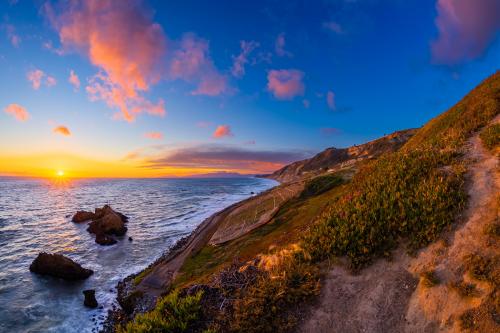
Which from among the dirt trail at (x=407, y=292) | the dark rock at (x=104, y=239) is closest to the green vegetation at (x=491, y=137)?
the dirt trail at (x=407, y=292)

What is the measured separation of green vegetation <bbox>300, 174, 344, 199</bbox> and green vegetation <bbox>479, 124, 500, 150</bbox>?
25593mm

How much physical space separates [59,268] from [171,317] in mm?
27611

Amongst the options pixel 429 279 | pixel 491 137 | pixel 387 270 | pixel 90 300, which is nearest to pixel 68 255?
pixel 90 300

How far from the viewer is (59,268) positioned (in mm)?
28125

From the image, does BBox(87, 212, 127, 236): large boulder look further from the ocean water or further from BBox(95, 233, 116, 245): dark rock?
BBox(95, 233, 116, 245): dark rock

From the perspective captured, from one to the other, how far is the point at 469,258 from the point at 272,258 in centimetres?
722

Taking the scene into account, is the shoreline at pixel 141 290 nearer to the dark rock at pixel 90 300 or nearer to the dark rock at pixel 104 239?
the dark rock at pixel 90 300

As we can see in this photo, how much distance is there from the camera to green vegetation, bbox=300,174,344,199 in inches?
1615

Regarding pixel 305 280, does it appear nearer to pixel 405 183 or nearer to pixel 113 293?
pixel 405 183

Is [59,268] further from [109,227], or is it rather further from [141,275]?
[109,227]

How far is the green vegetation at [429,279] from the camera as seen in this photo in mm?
8711

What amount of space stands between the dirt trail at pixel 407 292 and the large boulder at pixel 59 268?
2963 centimetres

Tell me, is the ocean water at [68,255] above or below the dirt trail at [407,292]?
below

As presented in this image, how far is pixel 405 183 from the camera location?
1298 cm
